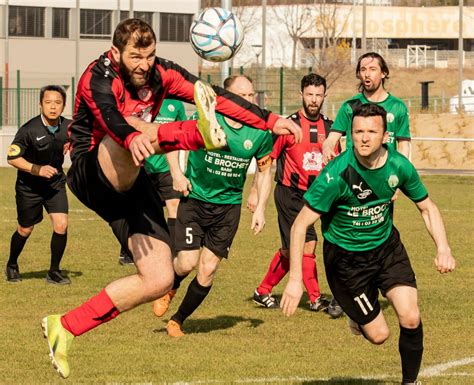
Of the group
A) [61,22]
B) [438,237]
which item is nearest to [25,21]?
[61,22]

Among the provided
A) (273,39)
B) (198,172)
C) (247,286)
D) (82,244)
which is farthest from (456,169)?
(273,39)

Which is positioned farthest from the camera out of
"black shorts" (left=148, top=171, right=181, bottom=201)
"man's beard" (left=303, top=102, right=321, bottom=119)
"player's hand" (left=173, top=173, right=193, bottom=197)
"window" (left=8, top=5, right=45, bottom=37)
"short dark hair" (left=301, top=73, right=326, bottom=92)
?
"window" (left=8, top=5, right=45, bottom=37)

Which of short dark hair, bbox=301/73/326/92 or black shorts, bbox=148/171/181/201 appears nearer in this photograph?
short dark hair, bbox=301/73/326/92

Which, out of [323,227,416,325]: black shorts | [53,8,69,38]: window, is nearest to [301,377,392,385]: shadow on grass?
[323,227,416,325]: black shorts

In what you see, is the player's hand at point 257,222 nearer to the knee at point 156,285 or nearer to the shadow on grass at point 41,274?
the knee at point 156,285

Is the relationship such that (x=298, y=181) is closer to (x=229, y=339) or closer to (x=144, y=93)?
(x=229, y=339)

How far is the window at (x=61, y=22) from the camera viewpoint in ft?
188

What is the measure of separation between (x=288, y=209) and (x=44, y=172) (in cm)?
273

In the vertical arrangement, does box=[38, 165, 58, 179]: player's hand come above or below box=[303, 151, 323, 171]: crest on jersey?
below

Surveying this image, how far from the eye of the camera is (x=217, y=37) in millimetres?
11461

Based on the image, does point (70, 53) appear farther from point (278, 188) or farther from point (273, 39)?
point (278, 188)

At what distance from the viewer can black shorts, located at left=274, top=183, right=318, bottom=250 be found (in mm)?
11258

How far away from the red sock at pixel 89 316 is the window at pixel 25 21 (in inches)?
1983

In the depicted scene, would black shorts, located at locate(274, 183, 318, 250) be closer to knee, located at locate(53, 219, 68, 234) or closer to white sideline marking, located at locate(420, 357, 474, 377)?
knee, located at locate(53, 219, 68, 234)
